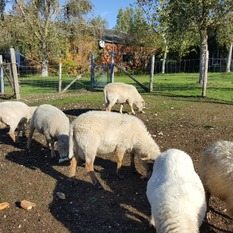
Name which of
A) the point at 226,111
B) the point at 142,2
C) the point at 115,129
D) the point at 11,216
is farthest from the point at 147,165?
the point at 142,2

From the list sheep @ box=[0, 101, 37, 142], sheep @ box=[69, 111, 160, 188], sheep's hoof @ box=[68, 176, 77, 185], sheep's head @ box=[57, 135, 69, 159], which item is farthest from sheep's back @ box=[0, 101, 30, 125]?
sheep's hoof @ box=[68, 176, 77, 185]

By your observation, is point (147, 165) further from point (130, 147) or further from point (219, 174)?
point (219, 174)

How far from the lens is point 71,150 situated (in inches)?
232

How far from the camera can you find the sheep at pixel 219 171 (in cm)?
440

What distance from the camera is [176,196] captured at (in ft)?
12.7

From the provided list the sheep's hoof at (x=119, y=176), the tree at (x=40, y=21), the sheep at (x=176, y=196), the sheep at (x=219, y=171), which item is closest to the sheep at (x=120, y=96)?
the sheep's hoof at (x=119, y=176)

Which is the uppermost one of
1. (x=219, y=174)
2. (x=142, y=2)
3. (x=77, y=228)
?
(x=142, y=2)

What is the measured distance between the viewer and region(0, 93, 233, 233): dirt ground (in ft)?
15.3

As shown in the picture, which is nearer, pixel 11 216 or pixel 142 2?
pixel 11 216

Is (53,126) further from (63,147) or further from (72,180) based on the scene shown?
(72,180)

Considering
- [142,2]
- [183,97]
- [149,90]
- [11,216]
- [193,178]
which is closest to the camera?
[193,178]

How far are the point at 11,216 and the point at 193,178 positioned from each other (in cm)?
275

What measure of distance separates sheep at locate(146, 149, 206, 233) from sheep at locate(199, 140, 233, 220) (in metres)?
0.37

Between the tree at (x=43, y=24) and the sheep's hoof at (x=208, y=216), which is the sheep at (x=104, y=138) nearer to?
the sheep's hoof at (x=208, y=216)
